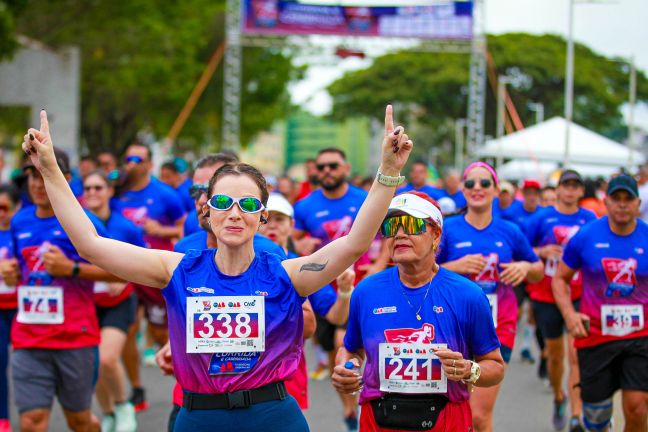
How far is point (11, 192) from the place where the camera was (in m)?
8.34

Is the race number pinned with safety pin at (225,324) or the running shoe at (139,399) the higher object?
the race number pinned with safety pin at (225,324)

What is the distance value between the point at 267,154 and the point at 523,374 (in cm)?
17863

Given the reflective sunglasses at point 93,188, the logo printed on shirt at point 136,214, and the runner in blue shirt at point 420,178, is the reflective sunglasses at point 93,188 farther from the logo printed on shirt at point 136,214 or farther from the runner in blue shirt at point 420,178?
the runner in blue shirt at point 420,178

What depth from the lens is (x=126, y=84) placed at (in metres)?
31.2

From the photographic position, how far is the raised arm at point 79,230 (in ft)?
13.1

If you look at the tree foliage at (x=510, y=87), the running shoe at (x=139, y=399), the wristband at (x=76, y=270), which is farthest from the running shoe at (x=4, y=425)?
the tree foliage at (x=510, y=87)

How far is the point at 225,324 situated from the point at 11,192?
15.9 feet

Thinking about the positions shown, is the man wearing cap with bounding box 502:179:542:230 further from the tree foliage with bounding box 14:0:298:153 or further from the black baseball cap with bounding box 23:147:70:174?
the tree foliage with bounding box 14:0:298:153

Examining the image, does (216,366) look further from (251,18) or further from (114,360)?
(251,18)

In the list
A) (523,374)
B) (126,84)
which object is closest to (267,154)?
(126,84)

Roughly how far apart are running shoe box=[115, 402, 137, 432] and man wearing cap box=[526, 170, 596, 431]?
3.67 m

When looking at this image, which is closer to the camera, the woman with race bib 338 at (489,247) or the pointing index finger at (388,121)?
the pointing index finger at (388,121)

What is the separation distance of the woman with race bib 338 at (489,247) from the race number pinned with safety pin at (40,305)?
2.54 meters

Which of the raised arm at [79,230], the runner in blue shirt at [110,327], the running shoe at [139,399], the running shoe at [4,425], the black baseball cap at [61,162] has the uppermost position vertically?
the black baseball cap at [61,162]
